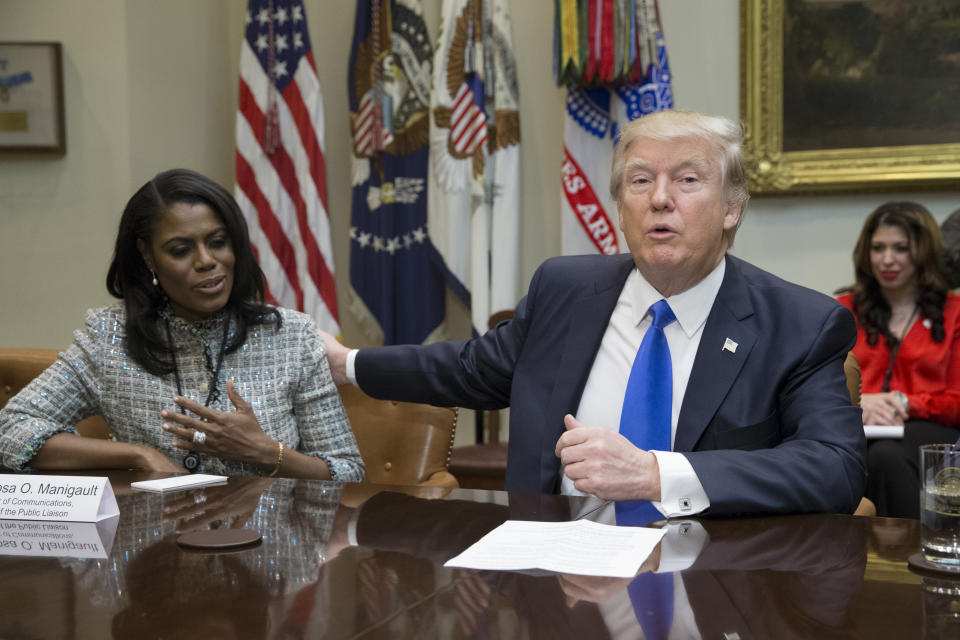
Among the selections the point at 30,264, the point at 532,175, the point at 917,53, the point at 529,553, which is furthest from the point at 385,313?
the point at 529,553

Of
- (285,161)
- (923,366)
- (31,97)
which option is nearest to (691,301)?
(923,366)

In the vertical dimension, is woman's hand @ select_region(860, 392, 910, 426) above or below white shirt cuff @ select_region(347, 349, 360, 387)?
below

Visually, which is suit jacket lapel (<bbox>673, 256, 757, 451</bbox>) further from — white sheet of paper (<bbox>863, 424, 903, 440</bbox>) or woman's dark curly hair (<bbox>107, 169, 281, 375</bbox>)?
white sheet of paper (<bbox>863, 424, 903, 440</bbox>)

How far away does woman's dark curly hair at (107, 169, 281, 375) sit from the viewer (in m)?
2.41

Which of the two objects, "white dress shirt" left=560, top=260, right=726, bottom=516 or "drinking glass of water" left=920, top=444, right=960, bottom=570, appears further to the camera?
"white dress shirt" left=560, top=260, right=726, bottom=516

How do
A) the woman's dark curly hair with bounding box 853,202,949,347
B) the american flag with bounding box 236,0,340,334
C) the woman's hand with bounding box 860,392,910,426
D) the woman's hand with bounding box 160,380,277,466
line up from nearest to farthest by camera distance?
the woman's hand with bounding box 160,380,277,466 → the woman's hand with bounding box 860,392,910,426 → the woman's dark curly hair with bounding box 853,202,949,347 → the american flag with bounding box 236,0,340,334

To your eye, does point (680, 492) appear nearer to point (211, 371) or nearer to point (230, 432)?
point (230, 432)

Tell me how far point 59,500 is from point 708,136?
1.44 metres

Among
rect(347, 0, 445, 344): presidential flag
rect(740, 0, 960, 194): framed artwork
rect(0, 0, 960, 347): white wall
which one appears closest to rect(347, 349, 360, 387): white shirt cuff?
rect(347, 0, 445, 344): presidential flag

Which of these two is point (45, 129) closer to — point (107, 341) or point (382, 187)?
point (382, 187)

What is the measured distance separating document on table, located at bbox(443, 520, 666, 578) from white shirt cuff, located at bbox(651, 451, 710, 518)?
0.41ft

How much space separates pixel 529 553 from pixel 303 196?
375 cm

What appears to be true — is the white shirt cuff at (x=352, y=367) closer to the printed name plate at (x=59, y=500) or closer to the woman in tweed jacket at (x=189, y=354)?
the woman in tweed jacket at (x=189, y=354)

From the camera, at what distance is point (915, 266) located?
4.13 metres
